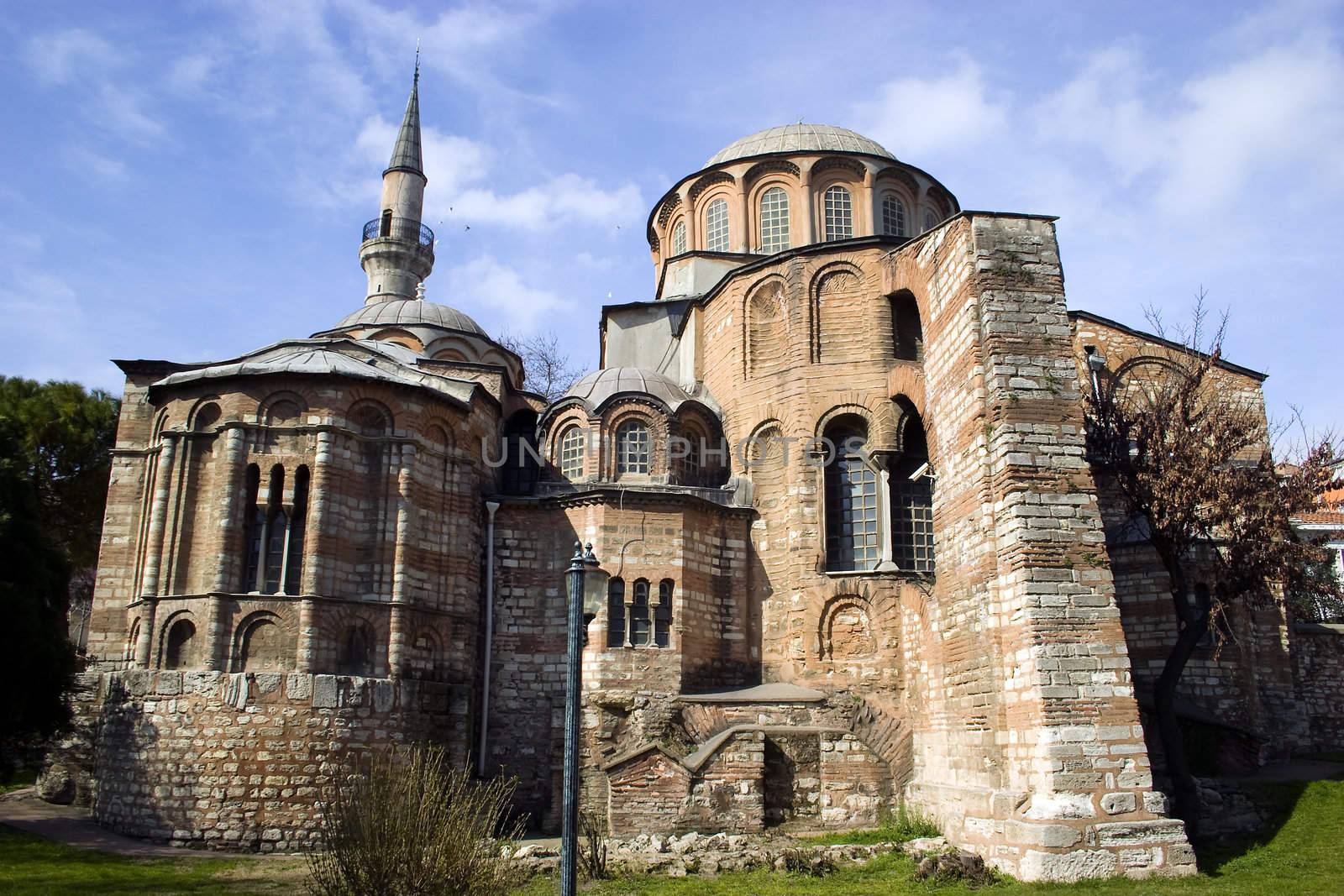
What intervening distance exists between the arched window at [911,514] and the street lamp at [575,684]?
10199mm

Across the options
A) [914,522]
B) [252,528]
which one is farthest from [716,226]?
[252,528]

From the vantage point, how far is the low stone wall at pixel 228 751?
14922 mm

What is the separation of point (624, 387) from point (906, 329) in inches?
203

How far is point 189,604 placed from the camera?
15977 millimetres

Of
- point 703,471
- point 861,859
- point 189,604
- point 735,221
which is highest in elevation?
point 735,221

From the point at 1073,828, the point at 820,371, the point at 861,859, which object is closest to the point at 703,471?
the point at 820,371

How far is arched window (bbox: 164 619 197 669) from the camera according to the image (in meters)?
15.8

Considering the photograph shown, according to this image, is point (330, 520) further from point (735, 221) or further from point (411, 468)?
point (735, 221)

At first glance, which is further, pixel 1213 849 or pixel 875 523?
pixel 875 523

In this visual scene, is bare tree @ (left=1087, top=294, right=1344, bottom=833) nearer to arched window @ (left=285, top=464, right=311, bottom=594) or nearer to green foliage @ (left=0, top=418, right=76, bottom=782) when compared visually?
arched window @ (left=285, top=464, right=311, bottom=594)

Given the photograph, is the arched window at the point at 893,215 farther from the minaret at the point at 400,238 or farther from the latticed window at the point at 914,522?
the minaret at the point at 400,238

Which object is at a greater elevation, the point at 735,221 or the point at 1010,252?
the point at 735,221

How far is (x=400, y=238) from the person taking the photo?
29.6m

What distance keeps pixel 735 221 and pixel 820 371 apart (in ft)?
20.6
